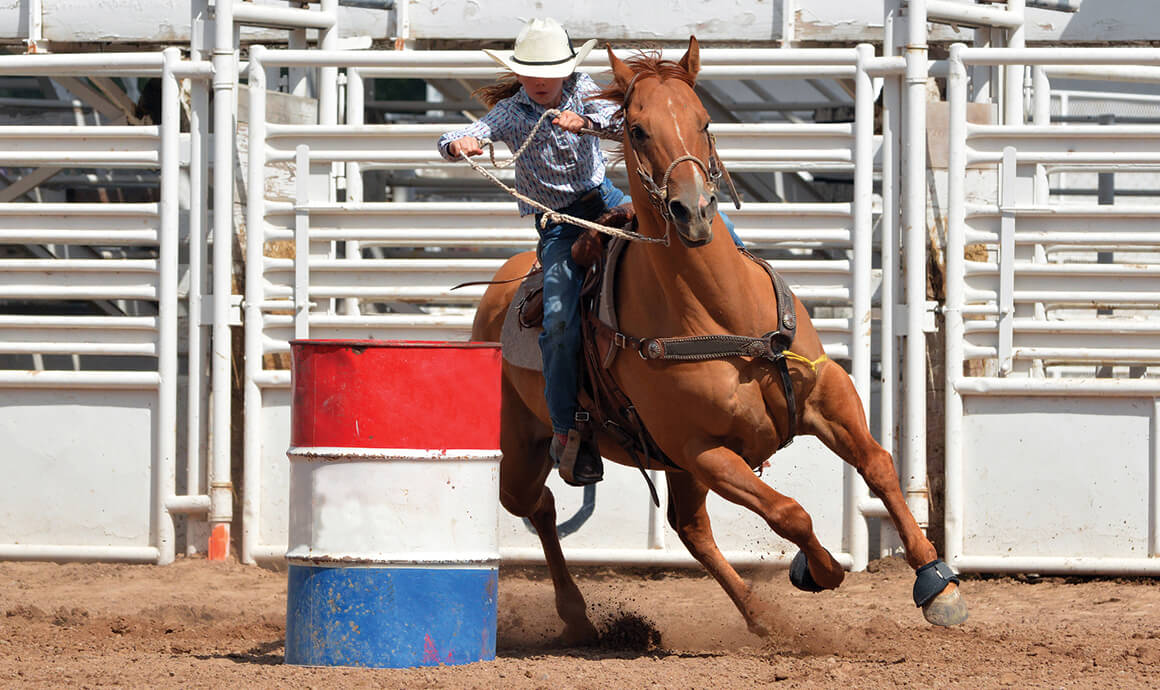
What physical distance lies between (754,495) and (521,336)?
5.32ft

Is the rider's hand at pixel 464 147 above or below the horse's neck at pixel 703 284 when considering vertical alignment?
above

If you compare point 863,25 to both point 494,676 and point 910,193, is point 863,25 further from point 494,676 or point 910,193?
point 494,676

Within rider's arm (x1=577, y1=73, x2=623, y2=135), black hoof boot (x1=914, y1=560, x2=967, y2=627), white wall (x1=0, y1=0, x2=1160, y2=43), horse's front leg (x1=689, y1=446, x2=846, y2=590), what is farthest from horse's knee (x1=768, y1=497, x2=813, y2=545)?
white wall (x1=0, y1=0, x2=1160, y2=43)

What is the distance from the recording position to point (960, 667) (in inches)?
197

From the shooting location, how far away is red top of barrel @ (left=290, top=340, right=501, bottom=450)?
5.02 metres

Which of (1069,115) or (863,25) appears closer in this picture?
(863,25)

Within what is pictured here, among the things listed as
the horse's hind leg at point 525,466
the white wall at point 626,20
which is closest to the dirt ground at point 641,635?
the horse's hind leg at point 525,466

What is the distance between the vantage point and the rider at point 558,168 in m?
5.81

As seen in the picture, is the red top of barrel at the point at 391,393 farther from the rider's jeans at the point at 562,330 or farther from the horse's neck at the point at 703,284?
the rider's jeans at the point at 562,330

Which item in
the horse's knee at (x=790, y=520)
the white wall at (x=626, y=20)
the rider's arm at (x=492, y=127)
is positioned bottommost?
the horse's knee at (x=790, y=520)

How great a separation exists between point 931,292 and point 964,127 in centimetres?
92

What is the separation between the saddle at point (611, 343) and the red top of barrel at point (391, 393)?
729 millimetres

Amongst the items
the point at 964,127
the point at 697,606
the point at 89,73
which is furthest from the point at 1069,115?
the point at 89,73

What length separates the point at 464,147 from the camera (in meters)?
5.53
